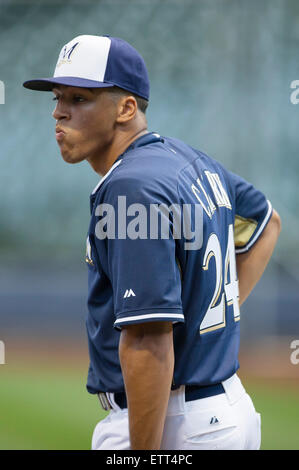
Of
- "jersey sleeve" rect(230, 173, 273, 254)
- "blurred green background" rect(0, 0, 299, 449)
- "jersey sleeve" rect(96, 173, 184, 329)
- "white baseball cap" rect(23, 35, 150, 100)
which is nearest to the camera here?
"jersey sleeve" rect(96, 173, 184, 329)

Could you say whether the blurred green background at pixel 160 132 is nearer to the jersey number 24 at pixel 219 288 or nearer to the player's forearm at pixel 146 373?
the jersey number 24 at pixel 219 288

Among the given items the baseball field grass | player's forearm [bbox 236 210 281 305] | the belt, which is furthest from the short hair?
the baseball field grass

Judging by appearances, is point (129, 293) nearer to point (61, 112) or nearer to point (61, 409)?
point (61, 112)

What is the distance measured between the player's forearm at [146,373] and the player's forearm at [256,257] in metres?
0.57

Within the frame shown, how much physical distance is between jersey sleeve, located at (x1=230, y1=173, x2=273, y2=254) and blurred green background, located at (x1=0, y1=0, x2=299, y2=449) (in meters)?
2.72

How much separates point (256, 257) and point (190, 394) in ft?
1.70

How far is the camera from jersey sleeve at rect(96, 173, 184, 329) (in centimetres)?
112

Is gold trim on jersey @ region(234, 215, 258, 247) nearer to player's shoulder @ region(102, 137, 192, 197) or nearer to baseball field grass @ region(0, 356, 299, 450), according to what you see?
player's shoulder @ region(102, 137, 192, 197)

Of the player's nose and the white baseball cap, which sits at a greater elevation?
the white baseball cap

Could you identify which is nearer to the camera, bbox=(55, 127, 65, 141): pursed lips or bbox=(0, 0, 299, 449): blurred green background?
bbox=(55, 127, 65, 141): pursed lips

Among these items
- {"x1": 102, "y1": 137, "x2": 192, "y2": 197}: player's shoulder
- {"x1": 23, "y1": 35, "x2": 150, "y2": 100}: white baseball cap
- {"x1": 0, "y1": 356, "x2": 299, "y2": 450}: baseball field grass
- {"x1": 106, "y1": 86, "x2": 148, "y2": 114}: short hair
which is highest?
{"x1": 23, "y1": 35, "x2": 150, "y2": 100}: white baseball cap

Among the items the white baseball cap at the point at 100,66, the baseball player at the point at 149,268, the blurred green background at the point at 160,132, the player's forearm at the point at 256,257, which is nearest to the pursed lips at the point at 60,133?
the baseball player at the point at 149,268
